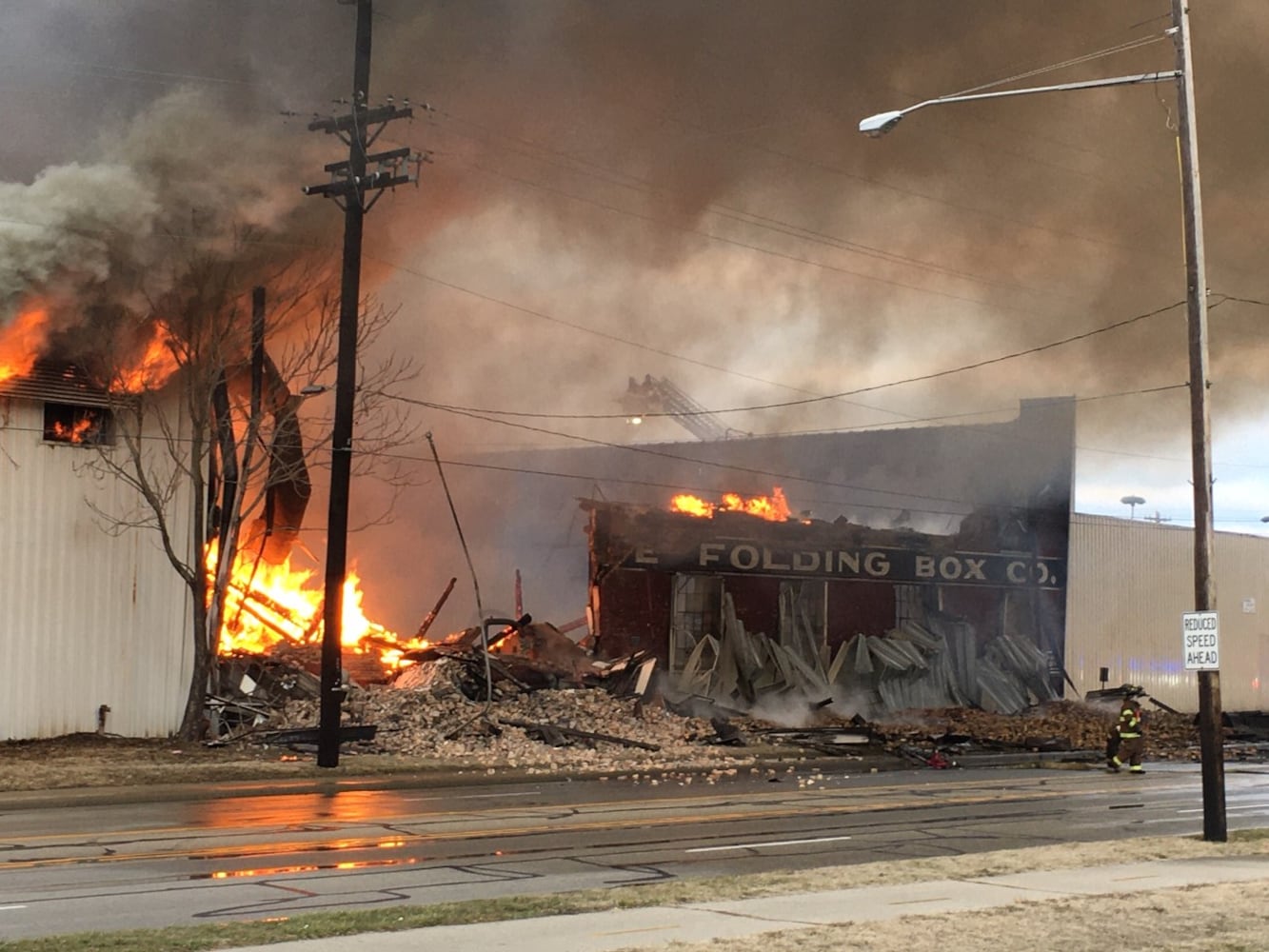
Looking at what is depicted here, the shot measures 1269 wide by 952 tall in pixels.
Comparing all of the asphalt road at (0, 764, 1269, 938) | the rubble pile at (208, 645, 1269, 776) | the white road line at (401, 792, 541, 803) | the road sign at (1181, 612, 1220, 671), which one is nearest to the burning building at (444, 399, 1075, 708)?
the rubble pile at (208, 645, 1269, 776)

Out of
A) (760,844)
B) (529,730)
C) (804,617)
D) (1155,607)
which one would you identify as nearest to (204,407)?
(529,730)

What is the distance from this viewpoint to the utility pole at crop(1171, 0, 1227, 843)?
48.1 ft

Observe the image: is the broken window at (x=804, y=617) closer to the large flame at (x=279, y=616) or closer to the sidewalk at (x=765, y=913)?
the large flame at (x=279, y=616)

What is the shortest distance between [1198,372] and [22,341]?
1680 cm

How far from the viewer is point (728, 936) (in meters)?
8.34

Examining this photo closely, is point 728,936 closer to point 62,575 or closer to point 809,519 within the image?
point 62,575

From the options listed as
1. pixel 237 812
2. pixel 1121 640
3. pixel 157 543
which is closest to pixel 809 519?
pixel 1121 640

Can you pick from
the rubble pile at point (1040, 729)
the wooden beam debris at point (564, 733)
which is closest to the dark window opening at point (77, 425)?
the wooden beam debris at point (564, 733)

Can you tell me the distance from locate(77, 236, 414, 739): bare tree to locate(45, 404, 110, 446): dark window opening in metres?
0.22

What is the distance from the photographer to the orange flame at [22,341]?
72.3 feet

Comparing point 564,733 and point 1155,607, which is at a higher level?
point 1155,607

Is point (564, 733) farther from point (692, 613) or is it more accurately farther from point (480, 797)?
point (692, 613)

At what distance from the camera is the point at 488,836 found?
13859mm

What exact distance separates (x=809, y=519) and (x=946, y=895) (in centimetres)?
2608
